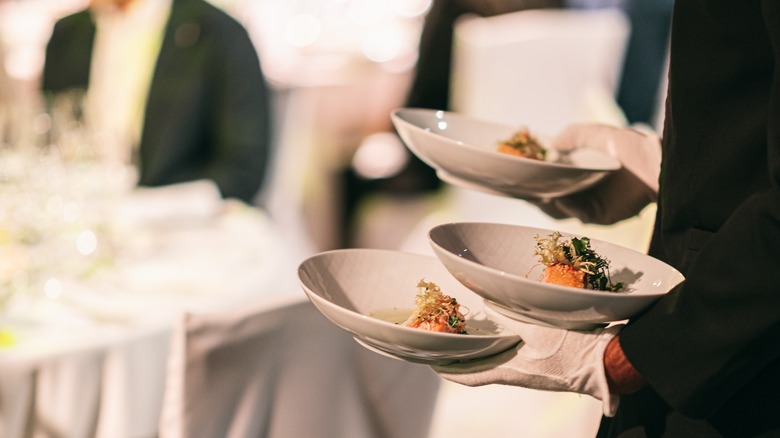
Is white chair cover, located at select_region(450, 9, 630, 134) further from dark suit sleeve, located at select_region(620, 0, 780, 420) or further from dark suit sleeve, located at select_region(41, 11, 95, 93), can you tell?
dark suit sleeve, located at select_region(620, 0, 780, 420)

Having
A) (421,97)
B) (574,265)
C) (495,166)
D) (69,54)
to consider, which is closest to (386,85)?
(421,97)

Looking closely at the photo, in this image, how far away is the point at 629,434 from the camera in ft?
3.72

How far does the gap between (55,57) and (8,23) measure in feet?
13.4

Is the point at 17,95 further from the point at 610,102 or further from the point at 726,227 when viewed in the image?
the point at 726,227

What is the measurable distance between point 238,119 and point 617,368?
245 centimetres

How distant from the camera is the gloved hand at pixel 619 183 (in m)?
1.34

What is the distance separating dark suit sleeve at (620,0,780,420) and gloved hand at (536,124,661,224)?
0.26m

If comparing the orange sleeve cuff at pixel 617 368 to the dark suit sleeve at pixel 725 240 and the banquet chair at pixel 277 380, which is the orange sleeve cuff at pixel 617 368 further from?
the banquet chair at pixel 277 380

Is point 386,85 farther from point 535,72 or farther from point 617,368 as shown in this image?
point 617,368

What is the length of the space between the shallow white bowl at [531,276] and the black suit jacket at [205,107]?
7.15 ft

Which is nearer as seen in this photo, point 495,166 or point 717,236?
point 717,236

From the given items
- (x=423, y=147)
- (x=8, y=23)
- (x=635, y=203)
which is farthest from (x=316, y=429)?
(x=8, y=23)

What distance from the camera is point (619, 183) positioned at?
137 cm

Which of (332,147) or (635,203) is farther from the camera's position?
(332,147)
